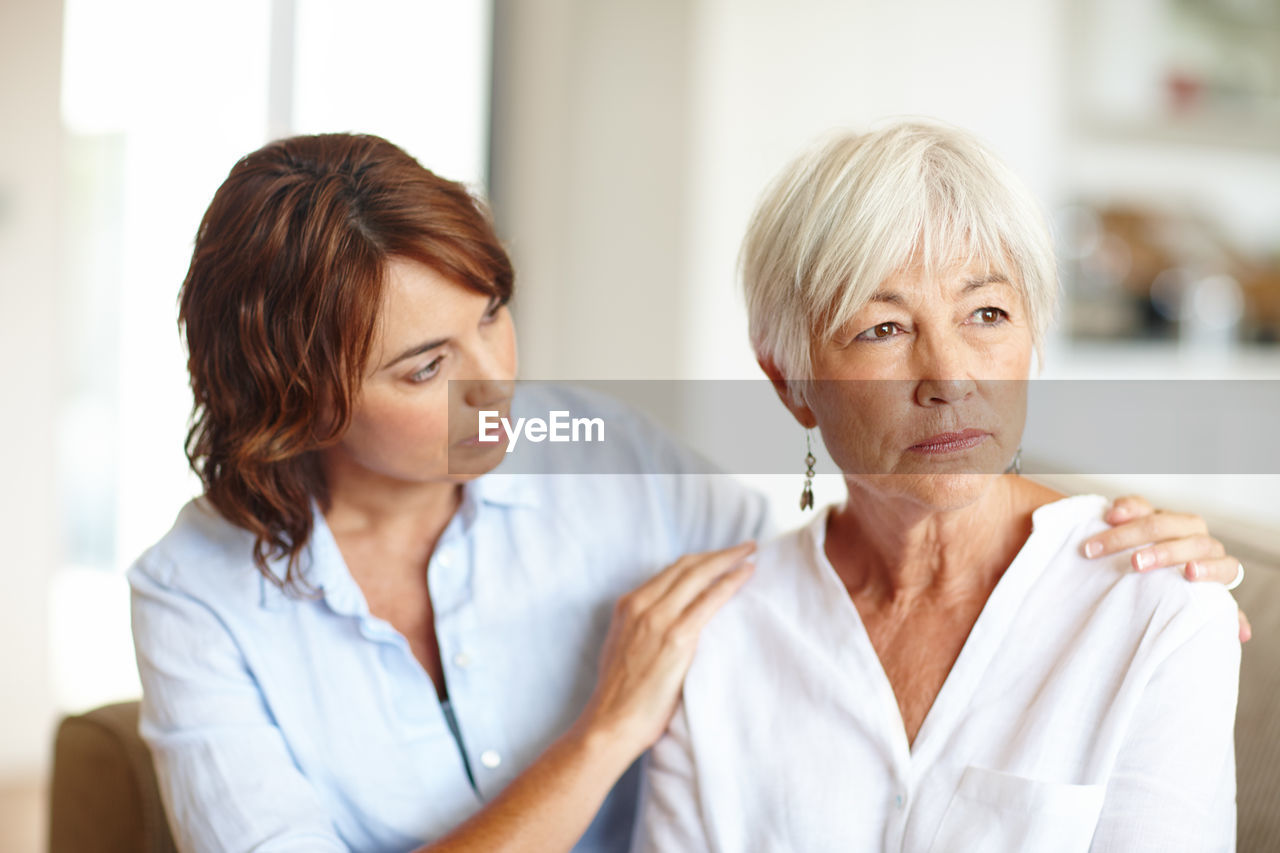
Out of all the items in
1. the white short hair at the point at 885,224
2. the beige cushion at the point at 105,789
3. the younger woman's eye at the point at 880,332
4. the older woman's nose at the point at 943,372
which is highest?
the white short hair at the point at 885,224

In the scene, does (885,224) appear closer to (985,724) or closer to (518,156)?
(985,724)

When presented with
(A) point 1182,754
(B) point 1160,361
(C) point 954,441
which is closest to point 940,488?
(C) point 954,441

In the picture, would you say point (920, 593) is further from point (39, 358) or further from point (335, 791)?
point (39, 358)

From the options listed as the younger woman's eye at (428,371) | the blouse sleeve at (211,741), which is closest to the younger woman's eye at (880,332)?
the younger woman's eye at (428,371)

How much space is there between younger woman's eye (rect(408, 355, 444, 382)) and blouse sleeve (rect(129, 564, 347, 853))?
371 millimetres

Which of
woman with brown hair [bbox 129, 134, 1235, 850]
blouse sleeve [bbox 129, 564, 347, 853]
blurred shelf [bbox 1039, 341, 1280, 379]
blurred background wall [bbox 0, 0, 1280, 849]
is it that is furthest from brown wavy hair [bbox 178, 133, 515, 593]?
blurred shelf [bbox 1039, 341, 1280, 379]

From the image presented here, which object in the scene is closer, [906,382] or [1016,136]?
[906,382]

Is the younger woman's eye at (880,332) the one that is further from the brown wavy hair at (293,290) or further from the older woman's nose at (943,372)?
the brown wavy hair at (293,290)

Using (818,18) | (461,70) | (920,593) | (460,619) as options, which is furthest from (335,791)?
(461,70)

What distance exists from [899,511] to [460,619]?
1.84ft

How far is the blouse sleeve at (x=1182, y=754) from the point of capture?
95 centimetres

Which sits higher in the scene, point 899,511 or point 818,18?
point 818,18

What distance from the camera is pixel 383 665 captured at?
1.35 m

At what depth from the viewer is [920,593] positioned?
1196 millimetres
